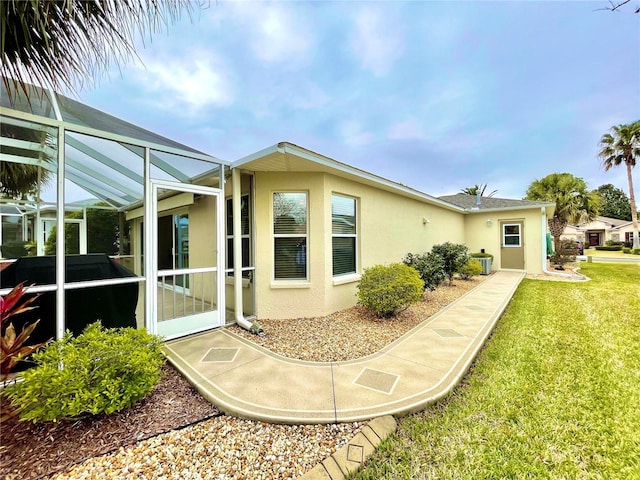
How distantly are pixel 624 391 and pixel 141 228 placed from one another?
7.16 metres

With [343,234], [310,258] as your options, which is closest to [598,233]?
[343,234]

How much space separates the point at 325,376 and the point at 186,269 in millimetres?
3275

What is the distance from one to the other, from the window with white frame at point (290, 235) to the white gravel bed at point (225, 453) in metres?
3.67

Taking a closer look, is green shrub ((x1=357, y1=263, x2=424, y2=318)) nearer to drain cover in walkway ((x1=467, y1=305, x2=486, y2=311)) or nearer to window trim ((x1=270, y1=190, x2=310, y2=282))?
window trim ((x1=270, y1=190, x2=310, y2=282))

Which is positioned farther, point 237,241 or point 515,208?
point 515,208

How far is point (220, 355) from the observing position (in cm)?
398

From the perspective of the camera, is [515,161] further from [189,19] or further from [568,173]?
[189,19]

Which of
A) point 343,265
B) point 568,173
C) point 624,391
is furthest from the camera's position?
point 568,173

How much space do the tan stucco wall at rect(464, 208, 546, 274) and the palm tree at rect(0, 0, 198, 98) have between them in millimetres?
16210

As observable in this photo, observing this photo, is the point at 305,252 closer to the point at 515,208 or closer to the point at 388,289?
the point at 388,289

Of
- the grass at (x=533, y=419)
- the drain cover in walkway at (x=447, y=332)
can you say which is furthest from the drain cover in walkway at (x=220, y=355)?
the drain cover in walkway at (x=447, y=332)

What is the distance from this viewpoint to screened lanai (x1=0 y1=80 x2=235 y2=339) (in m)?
3.40

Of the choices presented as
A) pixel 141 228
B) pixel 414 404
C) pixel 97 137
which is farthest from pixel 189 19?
pixel 414 404

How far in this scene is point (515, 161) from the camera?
19.8 metres
